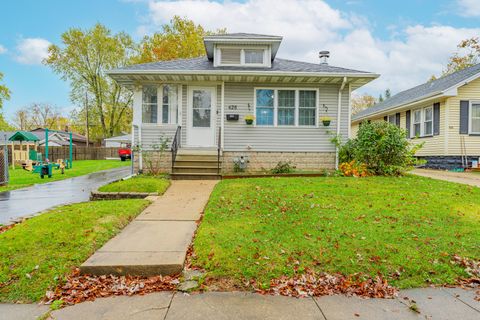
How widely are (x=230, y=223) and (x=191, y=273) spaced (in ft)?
4.54

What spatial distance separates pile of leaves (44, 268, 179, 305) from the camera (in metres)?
2.56

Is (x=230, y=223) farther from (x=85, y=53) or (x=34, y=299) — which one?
(x=85, y=53)

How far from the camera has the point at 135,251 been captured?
333 centimetres

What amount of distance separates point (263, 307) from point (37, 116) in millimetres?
59355

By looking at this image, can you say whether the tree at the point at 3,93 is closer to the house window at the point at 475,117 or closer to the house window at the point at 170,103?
the house window at the point at 170,103

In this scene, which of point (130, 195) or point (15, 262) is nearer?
point (15, 262)

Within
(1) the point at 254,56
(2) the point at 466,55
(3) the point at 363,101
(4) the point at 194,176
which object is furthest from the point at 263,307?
(3) the point at 363,101

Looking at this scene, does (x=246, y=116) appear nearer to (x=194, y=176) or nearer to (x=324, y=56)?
(x=194, y=176)

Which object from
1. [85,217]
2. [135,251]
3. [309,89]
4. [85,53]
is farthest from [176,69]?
[85,53]

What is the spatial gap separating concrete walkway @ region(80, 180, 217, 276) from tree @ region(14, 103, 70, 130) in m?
52.6

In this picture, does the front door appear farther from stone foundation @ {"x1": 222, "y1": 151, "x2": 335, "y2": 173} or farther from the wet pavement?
the wet pavement

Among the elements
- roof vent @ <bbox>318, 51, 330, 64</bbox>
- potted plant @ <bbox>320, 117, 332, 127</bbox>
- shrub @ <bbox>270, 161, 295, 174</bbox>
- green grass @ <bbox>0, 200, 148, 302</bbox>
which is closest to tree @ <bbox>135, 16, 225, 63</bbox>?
roof vent @ <bbox>318, 51, 330, 64</bbox>

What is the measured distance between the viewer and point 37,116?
49094mm

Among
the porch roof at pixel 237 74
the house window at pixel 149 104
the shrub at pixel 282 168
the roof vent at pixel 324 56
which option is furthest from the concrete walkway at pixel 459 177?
the house window at pixel 149 104
